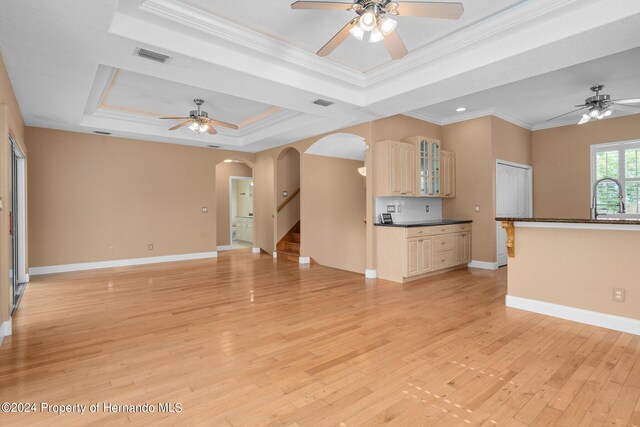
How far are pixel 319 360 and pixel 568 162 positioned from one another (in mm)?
7071

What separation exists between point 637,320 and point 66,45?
19.4 feet

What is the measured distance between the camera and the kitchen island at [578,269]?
10.4 ft

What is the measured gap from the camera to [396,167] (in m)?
5.59

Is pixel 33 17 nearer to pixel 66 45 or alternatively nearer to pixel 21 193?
pixel 66 45

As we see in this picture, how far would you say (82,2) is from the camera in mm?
2406

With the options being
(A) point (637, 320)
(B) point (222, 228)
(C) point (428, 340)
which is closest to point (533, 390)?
(C) point (428, 340)

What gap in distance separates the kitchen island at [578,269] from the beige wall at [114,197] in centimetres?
658

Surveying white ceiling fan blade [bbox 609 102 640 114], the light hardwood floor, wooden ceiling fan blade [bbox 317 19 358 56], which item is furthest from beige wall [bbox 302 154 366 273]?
white ceiling fan blade [bbox 609 102 640 114]

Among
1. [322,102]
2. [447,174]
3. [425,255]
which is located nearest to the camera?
[322,102]

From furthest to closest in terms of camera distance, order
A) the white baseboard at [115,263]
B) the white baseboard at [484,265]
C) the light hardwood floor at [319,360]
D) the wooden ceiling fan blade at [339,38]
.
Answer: the white baseboard at [484,265] < the white baseboard at [115,263] < the wooden ceiling fan blade at [339,38] < the light hardwood floor at [319,360]

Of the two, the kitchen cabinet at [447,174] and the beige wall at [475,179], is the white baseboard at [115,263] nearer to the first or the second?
the kitchen cabinet at [447,174]

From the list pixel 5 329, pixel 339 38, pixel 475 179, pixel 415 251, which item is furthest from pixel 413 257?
pixel 5 329

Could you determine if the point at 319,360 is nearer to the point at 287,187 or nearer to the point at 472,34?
the point at 472,34

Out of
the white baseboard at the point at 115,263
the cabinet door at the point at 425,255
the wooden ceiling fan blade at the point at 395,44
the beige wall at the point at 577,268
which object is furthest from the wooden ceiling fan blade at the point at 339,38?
the white baseboard at the point at 115,263
